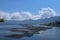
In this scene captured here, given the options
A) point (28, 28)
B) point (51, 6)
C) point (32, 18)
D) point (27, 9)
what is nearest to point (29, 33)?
point (28, 28)

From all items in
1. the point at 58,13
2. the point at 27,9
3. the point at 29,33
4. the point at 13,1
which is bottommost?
the point at 29,33

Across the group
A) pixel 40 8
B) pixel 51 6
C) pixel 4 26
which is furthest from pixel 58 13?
pixel 4 26

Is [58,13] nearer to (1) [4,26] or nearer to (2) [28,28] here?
(2) [28,28]

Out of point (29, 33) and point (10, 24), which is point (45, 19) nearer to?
point (29, 33)

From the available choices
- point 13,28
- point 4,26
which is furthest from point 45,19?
point 4,26

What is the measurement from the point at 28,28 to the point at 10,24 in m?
0.26

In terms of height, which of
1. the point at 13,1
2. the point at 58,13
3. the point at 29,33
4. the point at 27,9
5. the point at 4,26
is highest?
the point at 13,1

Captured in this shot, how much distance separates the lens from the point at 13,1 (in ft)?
5.18

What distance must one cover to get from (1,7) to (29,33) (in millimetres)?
538

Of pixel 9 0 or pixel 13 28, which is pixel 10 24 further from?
pixel 9 0

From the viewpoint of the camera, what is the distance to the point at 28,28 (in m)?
1.54

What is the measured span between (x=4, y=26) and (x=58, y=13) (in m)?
0.77

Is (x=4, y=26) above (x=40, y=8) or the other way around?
the other way around

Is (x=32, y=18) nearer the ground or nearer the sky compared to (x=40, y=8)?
nearer the ground
